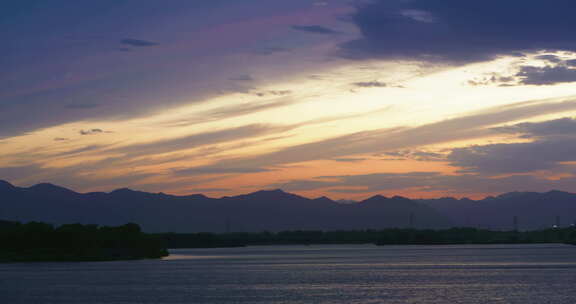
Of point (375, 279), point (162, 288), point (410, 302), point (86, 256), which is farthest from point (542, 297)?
point (86, 256)

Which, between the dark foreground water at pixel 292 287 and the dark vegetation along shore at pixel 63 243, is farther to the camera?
the dark vegetation along shore at pixel 63 243

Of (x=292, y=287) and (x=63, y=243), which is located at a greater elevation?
(x=63, y=243)

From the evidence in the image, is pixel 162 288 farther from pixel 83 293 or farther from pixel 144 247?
pixel 144 247

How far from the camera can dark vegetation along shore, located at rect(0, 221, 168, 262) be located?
160375 mm

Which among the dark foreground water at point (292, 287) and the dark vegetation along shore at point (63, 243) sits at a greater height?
the dark vegetation along shore at point (63, 243)

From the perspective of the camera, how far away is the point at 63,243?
164 meters

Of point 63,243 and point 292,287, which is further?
point 63,243

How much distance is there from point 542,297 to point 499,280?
24.6 meters

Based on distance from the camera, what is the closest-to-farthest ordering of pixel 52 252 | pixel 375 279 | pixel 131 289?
pixel 131 289 → pixel 375 279 → pixel 52 252

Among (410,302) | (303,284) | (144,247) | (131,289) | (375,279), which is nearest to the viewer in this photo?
(410,302)

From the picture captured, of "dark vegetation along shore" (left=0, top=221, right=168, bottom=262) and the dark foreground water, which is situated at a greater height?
"dark vegetation along shore" (left=0, top=221, right=168, bottom=262)

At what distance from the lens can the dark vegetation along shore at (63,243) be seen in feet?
526

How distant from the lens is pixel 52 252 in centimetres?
16262

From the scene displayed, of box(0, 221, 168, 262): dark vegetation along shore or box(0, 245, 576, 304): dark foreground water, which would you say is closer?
box(0, 245, 576, 304): dark foreground water
